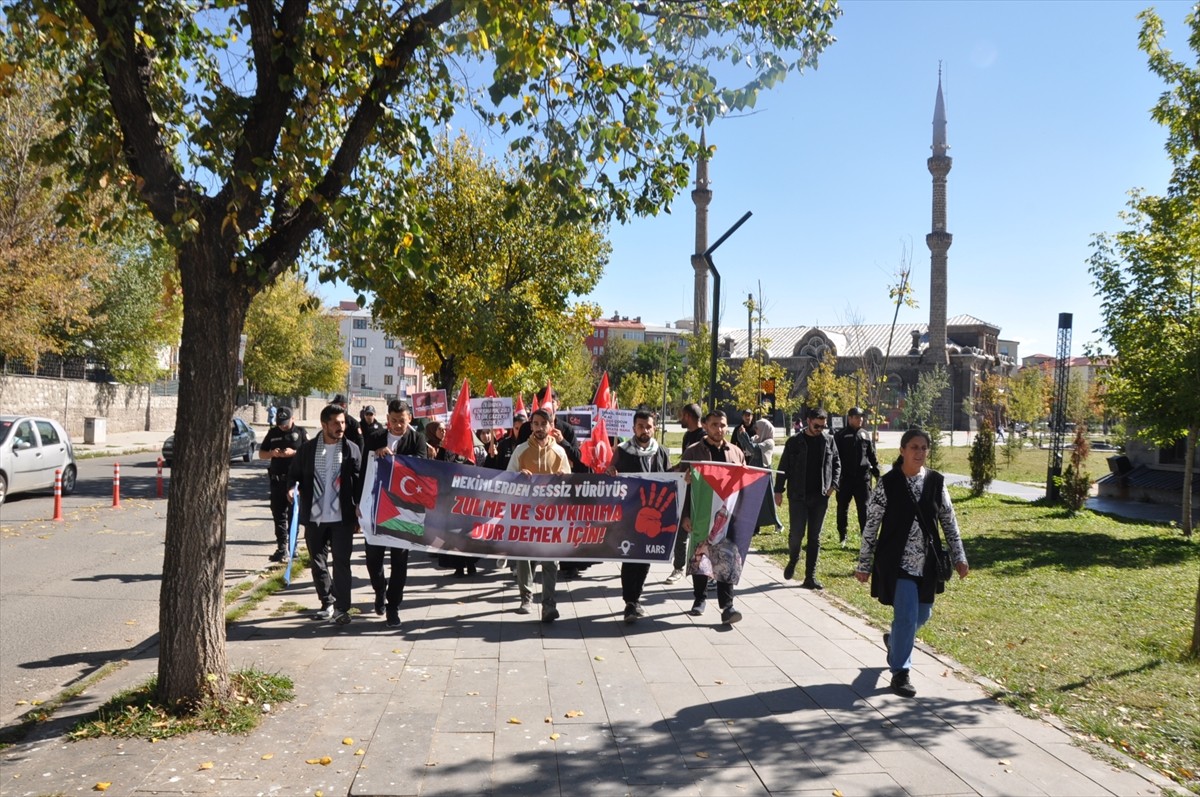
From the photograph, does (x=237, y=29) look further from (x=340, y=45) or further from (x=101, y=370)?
(x=101, y=370)

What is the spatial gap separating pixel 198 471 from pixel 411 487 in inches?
107

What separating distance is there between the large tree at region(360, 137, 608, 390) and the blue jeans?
1371 cm

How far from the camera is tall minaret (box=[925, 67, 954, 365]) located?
68.7 m

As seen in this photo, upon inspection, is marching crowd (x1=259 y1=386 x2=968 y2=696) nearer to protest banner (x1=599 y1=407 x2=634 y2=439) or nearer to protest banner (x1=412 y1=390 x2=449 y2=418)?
protest banner (x1=412 y1=390 x2=449 y2=418)

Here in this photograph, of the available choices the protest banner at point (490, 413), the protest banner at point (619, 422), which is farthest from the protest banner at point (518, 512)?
the protest banner at point (619, 422)

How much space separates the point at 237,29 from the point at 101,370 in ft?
122

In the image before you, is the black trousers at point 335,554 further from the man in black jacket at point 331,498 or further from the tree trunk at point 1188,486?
the tree trunk at point 1188,486

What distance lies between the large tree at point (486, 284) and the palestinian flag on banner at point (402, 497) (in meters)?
11.6

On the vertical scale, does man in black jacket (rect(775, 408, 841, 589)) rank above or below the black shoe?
above

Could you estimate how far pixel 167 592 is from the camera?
5402 mm

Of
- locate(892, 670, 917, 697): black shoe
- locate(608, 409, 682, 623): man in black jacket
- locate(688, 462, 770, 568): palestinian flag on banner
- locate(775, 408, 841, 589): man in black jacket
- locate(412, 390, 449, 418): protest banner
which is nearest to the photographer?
locate(892, 670, 917, 697): black shoe

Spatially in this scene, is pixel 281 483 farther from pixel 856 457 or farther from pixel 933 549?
pixel 933 549

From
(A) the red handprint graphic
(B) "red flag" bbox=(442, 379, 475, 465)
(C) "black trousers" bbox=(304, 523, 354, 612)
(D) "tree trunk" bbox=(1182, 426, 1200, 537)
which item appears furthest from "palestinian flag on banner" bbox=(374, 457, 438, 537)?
(D) "tree trunk" bbox=(1182, 426, 1200, 537)

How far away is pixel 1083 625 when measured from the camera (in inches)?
343
